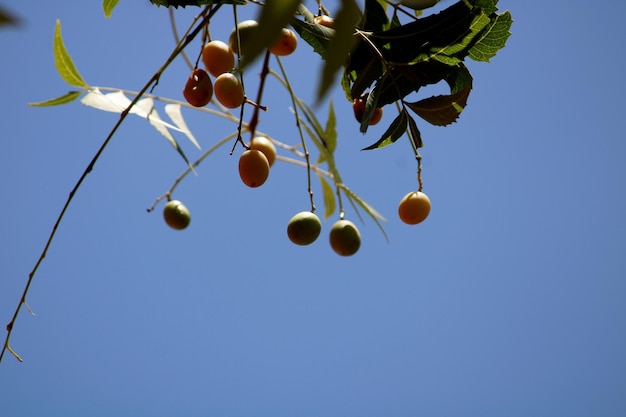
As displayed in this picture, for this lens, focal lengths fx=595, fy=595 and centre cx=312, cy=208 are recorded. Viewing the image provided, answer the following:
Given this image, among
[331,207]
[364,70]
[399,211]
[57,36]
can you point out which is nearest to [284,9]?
[364,70]

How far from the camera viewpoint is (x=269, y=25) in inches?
9.7

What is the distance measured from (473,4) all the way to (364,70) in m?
0.17

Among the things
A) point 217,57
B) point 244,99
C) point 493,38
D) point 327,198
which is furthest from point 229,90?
point 327,198

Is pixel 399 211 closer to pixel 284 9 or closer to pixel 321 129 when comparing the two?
pixel 321 129

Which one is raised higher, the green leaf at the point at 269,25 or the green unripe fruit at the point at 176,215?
the green unripe fruit at the point at 176,215

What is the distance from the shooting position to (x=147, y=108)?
1123 millimetres

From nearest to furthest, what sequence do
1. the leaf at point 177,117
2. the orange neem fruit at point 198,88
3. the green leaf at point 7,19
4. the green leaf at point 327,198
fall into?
the green leaf at point 7,19, the orange neem fruit at point 198,88, the leaf at point 177,117, the green leaf at point 327,198

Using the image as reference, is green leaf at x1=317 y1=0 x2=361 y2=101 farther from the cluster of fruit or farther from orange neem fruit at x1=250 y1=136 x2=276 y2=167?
orange neem fruit at x1=250 y1=136 x2=276 y2=167

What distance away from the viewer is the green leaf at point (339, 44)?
23 cm

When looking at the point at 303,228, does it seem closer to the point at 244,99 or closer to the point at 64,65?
the point at 244,99

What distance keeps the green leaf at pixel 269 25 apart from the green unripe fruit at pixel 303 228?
71 cm

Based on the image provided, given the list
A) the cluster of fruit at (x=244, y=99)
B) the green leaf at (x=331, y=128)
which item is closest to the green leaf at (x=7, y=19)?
the cluster of fruit at (x=244, y=99)

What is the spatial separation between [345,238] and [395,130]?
0.83 ft

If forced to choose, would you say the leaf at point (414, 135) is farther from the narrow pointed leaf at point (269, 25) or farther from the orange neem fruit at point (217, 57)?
the narrow pointed leaf at point (269, 25)
